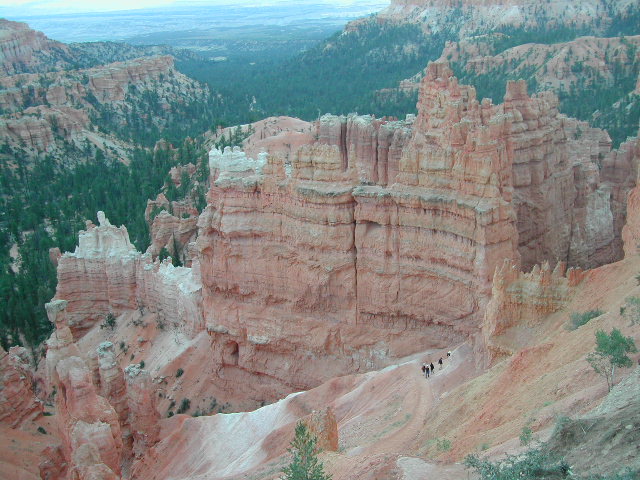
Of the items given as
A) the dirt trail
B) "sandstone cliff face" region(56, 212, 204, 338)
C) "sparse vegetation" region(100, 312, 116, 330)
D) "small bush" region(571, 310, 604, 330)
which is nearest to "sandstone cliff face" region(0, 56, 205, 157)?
"sandstone cliff face" region(56, 212, 204, 338)

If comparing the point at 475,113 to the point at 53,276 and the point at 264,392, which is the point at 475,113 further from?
the point at 53,276

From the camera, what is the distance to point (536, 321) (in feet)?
61.2

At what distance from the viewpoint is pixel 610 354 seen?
12.0 metres

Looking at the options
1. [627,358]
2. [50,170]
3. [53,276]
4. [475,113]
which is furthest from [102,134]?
[627,358]

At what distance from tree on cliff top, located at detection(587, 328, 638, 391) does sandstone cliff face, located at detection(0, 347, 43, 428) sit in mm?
18877

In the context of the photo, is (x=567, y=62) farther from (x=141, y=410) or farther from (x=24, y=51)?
(x=24, y=51)

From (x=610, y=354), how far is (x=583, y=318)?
4.99 meters

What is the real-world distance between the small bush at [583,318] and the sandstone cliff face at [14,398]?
1766 cm

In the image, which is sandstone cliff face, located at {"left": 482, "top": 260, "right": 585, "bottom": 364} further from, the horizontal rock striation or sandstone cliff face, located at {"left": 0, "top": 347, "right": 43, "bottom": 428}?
sandstone cliff face, located at {"left": 0, "top": 347, "right": 43, "bottom": 428}

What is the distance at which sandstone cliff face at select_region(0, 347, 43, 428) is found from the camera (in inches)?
939

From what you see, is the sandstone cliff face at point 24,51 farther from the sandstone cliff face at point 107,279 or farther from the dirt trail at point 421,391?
the dirt trail at point 421,391

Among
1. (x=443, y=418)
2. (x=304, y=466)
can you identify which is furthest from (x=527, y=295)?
(x=304, y=466)

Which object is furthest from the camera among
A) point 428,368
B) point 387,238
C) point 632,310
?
point 387,238

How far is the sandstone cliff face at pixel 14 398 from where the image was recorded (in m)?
23.8
